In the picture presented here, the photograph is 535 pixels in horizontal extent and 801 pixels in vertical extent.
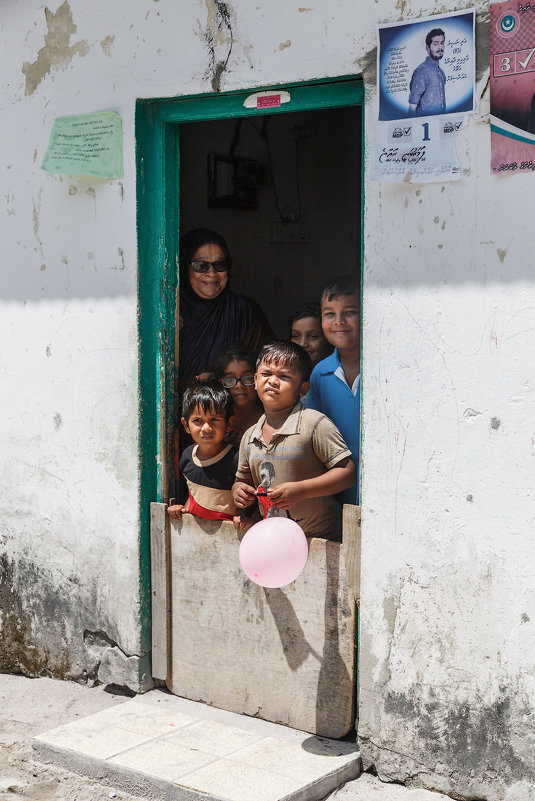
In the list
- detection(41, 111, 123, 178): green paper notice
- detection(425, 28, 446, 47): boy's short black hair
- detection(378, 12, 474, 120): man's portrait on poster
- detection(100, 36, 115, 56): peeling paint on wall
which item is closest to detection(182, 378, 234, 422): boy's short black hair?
detection(41, 111, 123, 178): green paper notice

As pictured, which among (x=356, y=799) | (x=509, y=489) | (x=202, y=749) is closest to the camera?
(x=509, y=489)

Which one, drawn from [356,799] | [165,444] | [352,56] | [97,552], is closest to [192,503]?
[165,444]

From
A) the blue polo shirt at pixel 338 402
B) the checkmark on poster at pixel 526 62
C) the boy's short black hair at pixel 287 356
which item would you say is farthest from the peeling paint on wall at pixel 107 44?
the checkmark on poster at pixel 526 62

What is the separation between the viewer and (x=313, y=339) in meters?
4.15

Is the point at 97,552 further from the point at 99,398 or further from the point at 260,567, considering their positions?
the point at 260,567

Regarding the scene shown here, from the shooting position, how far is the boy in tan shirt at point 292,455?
3.62 m

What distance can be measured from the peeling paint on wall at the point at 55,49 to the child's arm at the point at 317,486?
202 centimetres

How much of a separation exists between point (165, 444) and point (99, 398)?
36 centimetres

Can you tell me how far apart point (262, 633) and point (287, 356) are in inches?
43.1

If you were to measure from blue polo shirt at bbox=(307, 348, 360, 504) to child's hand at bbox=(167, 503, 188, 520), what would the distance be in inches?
26.0

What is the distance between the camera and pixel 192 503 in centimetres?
400

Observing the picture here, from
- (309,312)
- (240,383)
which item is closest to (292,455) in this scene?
(240,383)

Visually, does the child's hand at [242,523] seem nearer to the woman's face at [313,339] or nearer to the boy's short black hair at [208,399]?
the boy's short black hair at [208,399]

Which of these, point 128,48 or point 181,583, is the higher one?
point 128,48
